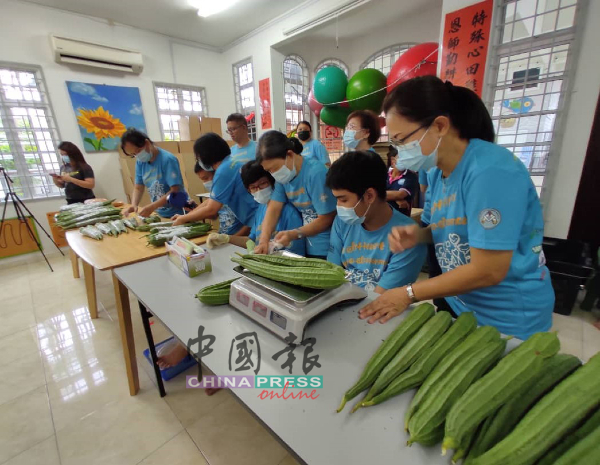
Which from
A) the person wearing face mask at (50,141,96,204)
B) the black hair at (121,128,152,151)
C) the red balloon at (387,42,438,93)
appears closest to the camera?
the black hair at (121,128,152,151)

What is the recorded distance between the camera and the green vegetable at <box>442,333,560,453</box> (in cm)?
50

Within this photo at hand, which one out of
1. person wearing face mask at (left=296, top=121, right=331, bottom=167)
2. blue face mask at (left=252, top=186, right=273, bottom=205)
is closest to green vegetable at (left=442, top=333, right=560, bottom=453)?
blue face mask at (left=252, top=186, right=273, bottom=205)

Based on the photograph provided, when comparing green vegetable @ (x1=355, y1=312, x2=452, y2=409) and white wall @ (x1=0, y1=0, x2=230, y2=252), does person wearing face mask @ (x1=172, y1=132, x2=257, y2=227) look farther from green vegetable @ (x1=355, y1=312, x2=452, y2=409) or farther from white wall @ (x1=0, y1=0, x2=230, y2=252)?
white wall @ (x1=0, y1=0, x2=230, y2=252)

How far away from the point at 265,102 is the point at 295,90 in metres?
1.49

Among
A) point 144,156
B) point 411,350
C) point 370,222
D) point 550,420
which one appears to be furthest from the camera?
point 144,156

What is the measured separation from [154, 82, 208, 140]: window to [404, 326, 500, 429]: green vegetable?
21.5 ft

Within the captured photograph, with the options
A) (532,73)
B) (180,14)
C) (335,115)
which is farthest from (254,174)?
(180,14)

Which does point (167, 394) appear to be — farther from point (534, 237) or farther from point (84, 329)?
point (534, 237)

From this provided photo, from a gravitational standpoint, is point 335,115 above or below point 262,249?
above

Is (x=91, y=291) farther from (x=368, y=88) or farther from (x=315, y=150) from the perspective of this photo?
(x=368, y=88)

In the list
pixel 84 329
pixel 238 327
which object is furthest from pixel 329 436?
pixel 84 329

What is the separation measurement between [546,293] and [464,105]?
28.2 inches

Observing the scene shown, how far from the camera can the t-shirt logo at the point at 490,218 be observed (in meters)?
0.81

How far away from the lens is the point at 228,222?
2459 mm
